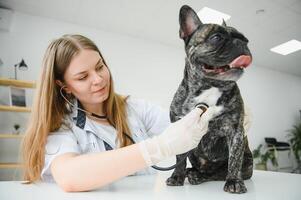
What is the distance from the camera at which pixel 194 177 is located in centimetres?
66

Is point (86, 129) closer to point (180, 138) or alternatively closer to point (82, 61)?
point (82, 61)

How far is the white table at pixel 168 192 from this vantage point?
0.54 meters

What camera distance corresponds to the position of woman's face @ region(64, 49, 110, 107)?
0.81 meters

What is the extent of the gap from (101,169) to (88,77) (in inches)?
13.7

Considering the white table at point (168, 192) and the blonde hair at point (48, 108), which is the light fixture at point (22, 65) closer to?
the blonde hair at point (48, 108)

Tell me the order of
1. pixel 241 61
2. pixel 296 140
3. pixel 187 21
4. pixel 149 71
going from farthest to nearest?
pixel 149 71, pixel 296 140, pixel 187 21, pixel 241 61

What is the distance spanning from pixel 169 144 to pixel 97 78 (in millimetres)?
353

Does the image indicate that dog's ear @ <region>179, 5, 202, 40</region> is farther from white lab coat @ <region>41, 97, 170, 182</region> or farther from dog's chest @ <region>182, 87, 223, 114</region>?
white lab coat @ <region>41, 97, 170, 182</region>

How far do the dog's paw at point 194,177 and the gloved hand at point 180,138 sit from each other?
94mm

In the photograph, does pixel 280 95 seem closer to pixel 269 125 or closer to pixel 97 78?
pixel 269 125

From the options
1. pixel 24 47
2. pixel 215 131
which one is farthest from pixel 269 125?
pixel 24 47

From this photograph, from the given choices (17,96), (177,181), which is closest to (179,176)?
(177,181)

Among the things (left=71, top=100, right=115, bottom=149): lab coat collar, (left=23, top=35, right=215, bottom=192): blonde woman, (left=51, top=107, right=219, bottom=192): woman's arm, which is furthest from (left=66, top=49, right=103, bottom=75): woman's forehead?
(left=51, top=107, right=219, bottom=192): woman's arm

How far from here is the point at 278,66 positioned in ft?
2.57
